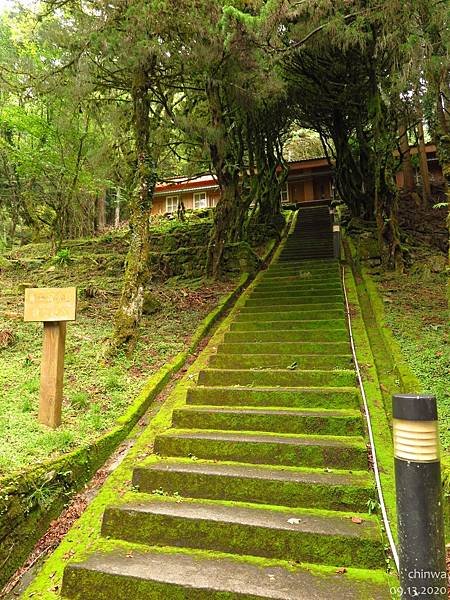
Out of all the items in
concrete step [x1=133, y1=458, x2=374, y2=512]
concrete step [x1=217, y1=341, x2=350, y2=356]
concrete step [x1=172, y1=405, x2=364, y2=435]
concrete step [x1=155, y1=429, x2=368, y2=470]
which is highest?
concrete step [x1=217, y1=341, x2=350, y2=356]

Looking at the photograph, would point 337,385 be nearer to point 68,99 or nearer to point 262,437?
point 262,437

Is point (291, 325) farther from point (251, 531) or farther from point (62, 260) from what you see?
point (62, 260)

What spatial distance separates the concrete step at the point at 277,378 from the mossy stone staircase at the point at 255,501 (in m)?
0.01

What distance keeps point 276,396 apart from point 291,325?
7.93ft

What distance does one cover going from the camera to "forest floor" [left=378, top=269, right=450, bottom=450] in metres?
4.69

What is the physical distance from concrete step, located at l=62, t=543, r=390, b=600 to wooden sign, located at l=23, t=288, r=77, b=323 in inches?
95.5

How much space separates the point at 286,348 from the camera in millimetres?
6129

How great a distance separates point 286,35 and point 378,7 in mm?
2047

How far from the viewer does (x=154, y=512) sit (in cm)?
323

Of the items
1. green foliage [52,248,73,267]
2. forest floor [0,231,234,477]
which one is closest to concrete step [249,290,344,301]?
forest floor [0,231,234,477]

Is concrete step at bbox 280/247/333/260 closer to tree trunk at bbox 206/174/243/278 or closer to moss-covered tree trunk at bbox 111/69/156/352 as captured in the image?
tree trunk at bbox 206/174/243/278

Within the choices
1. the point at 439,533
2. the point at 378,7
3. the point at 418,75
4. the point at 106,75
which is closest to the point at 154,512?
the point at 439,533

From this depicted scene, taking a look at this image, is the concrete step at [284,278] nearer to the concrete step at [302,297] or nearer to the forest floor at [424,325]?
the concrete step at [302,297]

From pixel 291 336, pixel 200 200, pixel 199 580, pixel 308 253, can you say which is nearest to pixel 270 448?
pixel 199 580
